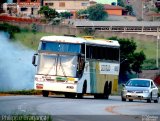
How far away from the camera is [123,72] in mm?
102938

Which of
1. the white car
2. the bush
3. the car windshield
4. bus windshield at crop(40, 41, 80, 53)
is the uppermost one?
bus windshield at crop(40, 41, 80, 53)

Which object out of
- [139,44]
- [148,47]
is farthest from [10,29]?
[139,44]

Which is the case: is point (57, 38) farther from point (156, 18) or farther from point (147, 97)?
point (156, 18)

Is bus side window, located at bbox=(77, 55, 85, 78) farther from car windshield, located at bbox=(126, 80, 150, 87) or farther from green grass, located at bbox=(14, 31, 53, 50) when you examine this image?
green grass, located at bbox=(14, 31, 53, 50)

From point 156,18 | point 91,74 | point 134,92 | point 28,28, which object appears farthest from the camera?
point 156,18

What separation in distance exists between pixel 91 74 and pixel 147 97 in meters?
4.14

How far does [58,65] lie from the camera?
156 feet

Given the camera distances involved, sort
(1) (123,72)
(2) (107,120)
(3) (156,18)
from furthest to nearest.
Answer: (3) (156,18) < (1) (123,72) < (2) (107,120)

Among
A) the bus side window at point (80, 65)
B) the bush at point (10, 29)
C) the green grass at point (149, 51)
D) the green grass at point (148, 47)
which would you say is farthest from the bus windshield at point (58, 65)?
the green grass at point (148, 47)

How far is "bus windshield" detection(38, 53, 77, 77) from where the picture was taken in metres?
47.6

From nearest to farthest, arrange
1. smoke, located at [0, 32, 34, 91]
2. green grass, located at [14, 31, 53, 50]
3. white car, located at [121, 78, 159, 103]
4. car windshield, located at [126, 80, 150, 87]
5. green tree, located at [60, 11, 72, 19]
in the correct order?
white car, located at [121, 78, 159, 103], car windshield, located at [126, 80, 150, 87], smoke, located at [0, 32, 34, 91], green grass, located at [14, 31, 53, 50], green tree, located at [60, 11, 72, 19]

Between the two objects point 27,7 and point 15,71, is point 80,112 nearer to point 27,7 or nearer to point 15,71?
point 15,71

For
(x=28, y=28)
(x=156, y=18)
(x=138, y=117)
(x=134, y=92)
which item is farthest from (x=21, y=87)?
(x=156, y=18)

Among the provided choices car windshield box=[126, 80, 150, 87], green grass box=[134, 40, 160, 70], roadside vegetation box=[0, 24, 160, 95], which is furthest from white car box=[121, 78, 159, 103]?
green grass box=[134, 40, 160, 70]
